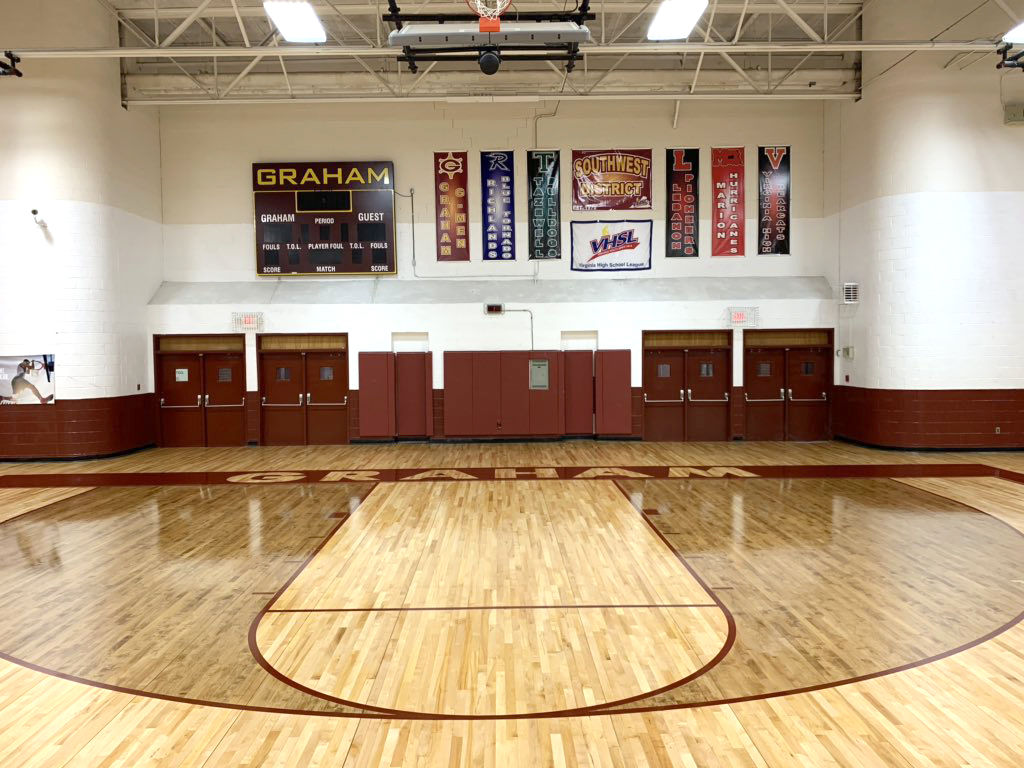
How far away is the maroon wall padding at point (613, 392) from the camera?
1422cm

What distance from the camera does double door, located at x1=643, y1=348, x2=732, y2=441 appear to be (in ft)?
47.5

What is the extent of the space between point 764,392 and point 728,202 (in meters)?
4.12

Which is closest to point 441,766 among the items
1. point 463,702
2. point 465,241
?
point 463,702

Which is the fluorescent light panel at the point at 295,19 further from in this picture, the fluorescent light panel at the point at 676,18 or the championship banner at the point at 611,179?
the championship banner at the point at 611,179

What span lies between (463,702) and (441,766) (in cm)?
63

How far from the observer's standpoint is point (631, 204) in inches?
566

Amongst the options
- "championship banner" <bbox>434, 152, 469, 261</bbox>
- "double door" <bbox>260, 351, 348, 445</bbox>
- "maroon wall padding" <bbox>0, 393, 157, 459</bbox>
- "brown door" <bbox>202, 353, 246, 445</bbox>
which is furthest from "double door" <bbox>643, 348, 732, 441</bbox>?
"maroon wall padding" <bbox>0, 393, 157, 459</bbox>

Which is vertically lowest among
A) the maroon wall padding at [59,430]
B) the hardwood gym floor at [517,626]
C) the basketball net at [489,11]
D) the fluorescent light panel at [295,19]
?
the hardwood gym floor at [517,626]

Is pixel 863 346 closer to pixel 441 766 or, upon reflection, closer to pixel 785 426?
pixel 785 426

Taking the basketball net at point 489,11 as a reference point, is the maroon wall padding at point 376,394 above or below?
below

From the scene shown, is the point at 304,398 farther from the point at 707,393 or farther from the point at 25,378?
the point at 707,393

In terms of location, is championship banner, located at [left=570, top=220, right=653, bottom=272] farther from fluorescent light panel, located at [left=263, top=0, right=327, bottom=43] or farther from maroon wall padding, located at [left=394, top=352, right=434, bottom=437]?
fluorescent light panel, located at [left=263, top=0, right=327, bottom=43]

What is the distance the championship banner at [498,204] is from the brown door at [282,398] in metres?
4.74

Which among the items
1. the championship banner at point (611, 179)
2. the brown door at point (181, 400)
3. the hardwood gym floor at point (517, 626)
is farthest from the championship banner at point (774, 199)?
the brown door at point (181, 400)
